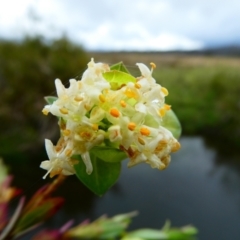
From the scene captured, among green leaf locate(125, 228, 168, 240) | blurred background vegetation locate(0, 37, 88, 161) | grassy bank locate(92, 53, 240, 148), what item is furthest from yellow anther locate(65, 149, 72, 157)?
grassy bank locate(92, 53, 240, 148)

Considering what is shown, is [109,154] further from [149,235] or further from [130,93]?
[149,235]

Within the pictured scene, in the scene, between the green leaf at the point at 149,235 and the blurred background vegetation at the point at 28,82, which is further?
the blurred background vegetation at the point at 28,82

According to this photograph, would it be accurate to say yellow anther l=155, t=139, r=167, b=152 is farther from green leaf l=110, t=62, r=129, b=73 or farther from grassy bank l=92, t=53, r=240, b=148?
grassy bank l=92, t=53, r=240, b=148

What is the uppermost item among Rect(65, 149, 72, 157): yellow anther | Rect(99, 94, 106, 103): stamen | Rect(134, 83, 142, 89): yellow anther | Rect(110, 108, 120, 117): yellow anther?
Rect(134, 83, 142, 89): yellow anther

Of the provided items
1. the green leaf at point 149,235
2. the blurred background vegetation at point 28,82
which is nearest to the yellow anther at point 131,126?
the green leaf at point 149,235

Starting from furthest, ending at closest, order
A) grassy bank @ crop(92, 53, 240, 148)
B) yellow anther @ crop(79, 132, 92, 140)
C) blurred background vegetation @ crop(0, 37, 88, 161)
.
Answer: grassy bank @ crop(92, 53, 240, 148) → blurred background vegetation @ crop(0, 37, 88, 161) → yellow anther @ crop(79, 132, 92, 140)

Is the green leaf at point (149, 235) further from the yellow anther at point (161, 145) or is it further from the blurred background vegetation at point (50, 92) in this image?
the blurred background vegetation at point (50, 92)

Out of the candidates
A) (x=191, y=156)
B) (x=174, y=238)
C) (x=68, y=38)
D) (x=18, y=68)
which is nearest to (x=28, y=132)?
(x=18, y=68)
